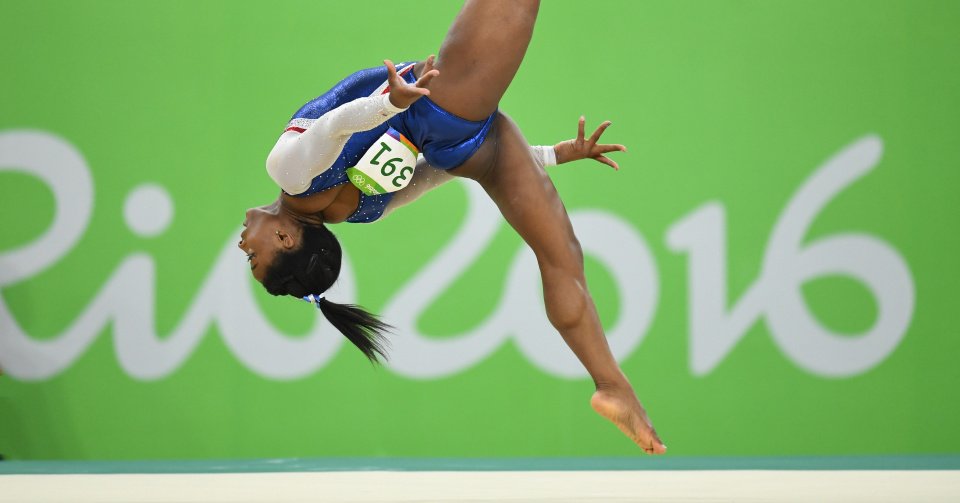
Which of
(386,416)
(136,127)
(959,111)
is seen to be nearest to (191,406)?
(386,416)

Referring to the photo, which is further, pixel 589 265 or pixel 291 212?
pixel 589 265

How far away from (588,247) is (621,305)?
1.11ft

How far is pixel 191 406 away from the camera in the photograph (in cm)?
511

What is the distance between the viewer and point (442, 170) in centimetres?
316

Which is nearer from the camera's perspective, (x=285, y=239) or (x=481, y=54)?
(x=481, y=54)

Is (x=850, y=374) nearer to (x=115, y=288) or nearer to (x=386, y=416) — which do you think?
(x=386, y=416)

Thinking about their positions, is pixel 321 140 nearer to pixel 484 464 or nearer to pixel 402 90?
pixel 402 90

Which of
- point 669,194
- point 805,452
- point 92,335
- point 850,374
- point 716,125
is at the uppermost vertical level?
point 716,125

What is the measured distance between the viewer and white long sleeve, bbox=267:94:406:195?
2.54 m

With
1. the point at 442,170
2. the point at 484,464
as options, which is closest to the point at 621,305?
the point at 484,464

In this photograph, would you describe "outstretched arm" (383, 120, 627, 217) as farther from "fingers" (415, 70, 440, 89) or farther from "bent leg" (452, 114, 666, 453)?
"fingers" (415, 70, 440, 89)

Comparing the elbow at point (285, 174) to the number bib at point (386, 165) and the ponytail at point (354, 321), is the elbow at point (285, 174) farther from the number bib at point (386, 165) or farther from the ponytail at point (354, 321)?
the ponytail at point (354, 321)

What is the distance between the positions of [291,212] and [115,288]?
2590 mm

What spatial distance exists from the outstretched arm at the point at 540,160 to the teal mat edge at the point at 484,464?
1.55m
